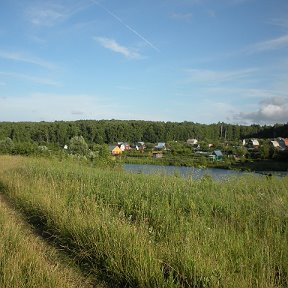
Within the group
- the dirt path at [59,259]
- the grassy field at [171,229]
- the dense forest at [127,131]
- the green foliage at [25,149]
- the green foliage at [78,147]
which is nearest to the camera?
the grassy field at [171,229]

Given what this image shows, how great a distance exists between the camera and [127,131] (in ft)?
483

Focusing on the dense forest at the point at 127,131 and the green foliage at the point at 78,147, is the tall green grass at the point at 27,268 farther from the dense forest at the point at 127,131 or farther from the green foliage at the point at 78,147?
the dense forest at the point at 127,131

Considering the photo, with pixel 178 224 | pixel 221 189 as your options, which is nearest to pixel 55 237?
pixel 178 224

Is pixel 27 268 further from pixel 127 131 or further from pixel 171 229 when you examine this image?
pixel 127 131

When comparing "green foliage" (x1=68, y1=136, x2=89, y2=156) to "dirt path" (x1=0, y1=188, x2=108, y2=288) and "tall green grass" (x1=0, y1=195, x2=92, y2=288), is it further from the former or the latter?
"tall green grass" (x1=0, y1=195, x2=92, y2=288)

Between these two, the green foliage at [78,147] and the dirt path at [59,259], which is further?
the green foliage at [78,147]

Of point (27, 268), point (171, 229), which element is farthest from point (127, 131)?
point (27, 268)

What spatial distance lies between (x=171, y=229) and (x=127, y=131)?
142 m

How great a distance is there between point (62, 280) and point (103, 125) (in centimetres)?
13686

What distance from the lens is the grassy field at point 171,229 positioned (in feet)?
14.0

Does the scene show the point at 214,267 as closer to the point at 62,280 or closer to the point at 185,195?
the point at 62,280

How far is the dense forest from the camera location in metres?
109

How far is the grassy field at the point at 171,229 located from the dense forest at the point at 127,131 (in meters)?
84.0

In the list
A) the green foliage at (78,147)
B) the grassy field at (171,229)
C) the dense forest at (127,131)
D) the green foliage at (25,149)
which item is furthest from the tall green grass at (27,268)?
the dense forest at (127,131)
